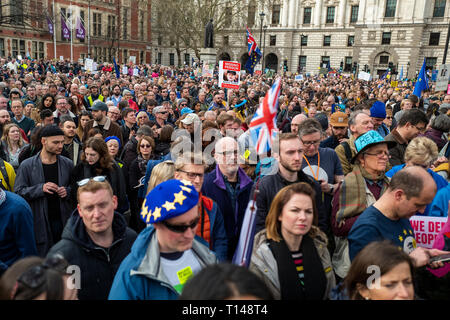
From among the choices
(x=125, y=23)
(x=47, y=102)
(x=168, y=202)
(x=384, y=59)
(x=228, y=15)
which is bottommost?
(x=168, y=202)

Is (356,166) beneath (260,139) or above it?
beneath

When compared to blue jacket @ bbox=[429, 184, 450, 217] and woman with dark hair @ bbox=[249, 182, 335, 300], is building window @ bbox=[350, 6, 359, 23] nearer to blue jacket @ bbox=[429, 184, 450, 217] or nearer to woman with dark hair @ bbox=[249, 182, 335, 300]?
blue jacket @ bbox=[429, 184, 450, 217]

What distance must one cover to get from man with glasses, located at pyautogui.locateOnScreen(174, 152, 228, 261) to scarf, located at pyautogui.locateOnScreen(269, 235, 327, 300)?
69cm

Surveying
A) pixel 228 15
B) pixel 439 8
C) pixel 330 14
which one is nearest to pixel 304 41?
pixel 330 14

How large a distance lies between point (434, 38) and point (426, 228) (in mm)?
55718

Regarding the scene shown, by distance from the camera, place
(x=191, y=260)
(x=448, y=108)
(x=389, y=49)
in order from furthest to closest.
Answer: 1. (x=389, y=49)
2. (x=448, y=108)
3. (x=191, y=260)

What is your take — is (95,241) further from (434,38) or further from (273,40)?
(273,40)

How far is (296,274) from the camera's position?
7.30ft

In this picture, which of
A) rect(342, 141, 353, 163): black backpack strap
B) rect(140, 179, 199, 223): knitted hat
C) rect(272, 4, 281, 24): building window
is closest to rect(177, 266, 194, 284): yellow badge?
rect(140, 179, 199, 223): knitted hat

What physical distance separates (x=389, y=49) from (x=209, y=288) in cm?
5578

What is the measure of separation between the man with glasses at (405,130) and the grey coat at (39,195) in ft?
13.7
